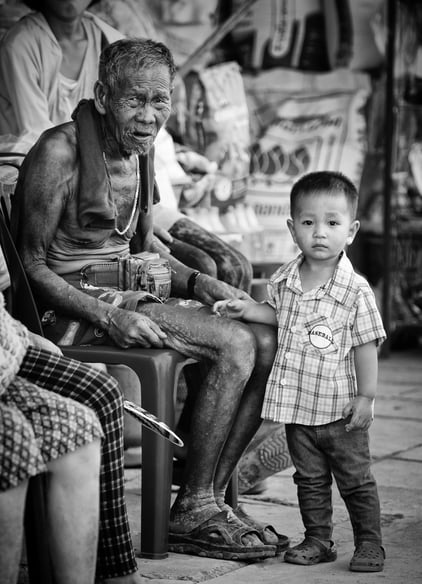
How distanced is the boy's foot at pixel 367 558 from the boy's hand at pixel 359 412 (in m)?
0.33

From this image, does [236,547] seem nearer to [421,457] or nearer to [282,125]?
[421,457]

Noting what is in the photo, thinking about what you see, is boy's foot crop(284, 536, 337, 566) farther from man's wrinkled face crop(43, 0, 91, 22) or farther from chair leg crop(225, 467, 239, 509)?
man's wrinkled face crop(43, 0, 91, 22)

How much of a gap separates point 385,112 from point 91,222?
450 centimetres

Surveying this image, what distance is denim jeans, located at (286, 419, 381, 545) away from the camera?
3.08 m

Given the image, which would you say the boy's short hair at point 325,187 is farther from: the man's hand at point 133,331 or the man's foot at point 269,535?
the man's foot at point 269,535

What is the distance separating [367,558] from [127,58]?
62.6 inches

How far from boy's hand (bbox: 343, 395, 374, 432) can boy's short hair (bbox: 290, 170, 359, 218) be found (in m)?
0.53

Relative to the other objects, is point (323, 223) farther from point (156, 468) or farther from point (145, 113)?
point (156, 468)

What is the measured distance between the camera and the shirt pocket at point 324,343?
10.1 feet

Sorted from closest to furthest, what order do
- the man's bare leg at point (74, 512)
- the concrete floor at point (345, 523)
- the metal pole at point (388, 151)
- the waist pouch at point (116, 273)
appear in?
the man's bare leg at point (74, 512) < the concrete floor at point (345, 523) < the waist pouch at point (116, 273) < the metal pole at point (388, 151)

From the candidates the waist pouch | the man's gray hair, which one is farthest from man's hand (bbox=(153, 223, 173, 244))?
the man's gray hair

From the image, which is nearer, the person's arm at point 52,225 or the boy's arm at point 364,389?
the boy's arm at point 364,389

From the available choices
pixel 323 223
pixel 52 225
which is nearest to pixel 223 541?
pixel 323 223

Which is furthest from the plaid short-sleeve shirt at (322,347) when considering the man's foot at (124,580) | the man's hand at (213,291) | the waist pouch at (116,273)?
the man's foot at (124,580)
